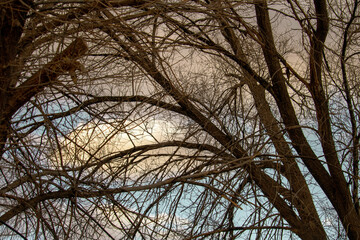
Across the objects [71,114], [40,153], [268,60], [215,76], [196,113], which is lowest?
[40,153]

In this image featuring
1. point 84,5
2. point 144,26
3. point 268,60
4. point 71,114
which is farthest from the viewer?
point 268,60

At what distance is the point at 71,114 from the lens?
16.8ft

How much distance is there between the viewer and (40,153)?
15.5 ft

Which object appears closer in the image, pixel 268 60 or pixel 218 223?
pixel 218 223

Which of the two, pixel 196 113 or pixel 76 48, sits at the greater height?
pixel 196 113

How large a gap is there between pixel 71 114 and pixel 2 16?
1.53 m

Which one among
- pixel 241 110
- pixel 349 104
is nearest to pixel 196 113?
pixel 241 110

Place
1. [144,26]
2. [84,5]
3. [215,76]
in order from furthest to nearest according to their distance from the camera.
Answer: [215,76]
[144,26]
[84,5]

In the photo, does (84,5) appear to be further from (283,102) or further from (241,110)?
(283,102)

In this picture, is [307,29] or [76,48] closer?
[76,48]

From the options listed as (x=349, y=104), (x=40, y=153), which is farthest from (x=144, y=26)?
(x=349, y=104)

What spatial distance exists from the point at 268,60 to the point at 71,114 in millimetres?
3090

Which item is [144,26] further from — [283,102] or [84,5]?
[283,102]

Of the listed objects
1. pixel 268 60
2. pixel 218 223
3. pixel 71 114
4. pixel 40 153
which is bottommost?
pixel 218 223
